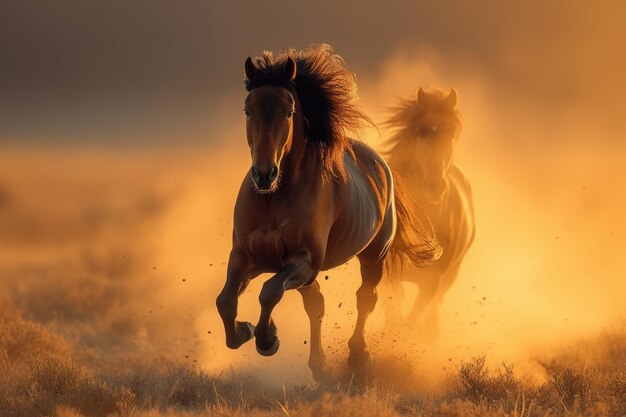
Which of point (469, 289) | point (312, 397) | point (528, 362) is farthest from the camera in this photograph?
point (469, 289)

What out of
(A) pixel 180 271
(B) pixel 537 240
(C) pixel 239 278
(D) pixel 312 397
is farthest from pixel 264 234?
(B) pixel 537 240

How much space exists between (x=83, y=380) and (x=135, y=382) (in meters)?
0.67

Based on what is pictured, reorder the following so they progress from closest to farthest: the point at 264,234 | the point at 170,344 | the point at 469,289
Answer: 1. the point at 264,234
2. the point at 170,344
3. the point at 469,289

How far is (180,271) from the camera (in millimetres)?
17828

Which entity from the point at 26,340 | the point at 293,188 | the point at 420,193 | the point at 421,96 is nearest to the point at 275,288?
the point at 293,188

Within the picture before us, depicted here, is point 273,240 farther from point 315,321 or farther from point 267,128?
point 315,321

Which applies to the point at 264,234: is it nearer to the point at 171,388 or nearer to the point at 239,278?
the point at 239,278

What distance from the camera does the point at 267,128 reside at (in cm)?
740

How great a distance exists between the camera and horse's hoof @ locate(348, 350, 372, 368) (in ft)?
32.2

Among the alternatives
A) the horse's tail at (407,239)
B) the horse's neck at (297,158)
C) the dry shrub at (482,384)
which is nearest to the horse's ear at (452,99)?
the horse's tail at (407,239)

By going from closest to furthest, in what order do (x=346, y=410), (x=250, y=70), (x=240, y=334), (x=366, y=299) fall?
(x=346, y=410) → (x=250, y=70) → (x=240, y=334) → (x=366, y=299)

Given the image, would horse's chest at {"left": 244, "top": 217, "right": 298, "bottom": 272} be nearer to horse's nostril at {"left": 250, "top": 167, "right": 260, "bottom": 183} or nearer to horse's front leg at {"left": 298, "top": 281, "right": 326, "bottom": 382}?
horse's nostril at {"left": 250, "top": 167, "right": 260, "bottom": 183}

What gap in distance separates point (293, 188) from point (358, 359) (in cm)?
255

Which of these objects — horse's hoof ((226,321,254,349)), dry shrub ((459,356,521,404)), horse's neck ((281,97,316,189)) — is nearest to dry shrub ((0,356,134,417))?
horse's hoof ((226,321,254,349))
